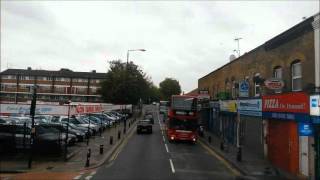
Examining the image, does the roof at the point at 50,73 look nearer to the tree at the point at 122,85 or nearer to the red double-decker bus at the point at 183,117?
the tree at the point at 122,85

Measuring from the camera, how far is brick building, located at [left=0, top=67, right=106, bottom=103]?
128m

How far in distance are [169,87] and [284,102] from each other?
127180mm

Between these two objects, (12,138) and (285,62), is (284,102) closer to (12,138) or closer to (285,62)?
(285,62)

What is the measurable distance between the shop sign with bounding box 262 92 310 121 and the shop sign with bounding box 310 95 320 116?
50cm

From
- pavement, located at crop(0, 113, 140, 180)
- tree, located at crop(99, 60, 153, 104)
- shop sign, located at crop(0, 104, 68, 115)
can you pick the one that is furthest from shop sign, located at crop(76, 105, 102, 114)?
tree, located at crop(99, 60, 153, 104)

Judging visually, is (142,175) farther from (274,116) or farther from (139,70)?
(139,70)

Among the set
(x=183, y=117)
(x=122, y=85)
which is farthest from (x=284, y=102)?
(x=122, y=85)

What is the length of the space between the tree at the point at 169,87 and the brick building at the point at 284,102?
362 ft

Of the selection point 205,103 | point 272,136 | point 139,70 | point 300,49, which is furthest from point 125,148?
point 139,70

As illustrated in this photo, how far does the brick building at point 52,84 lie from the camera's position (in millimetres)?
128125

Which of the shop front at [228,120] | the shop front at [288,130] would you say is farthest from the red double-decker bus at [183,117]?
the shop front at [288,130]

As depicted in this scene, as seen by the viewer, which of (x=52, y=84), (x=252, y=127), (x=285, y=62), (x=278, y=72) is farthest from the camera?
(x=52, y=84)

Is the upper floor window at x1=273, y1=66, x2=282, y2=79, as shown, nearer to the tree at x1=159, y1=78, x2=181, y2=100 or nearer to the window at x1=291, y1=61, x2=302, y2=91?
the window at x1=291, y1=61, x2=302, y2=91

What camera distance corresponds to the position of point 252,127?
31.9m
